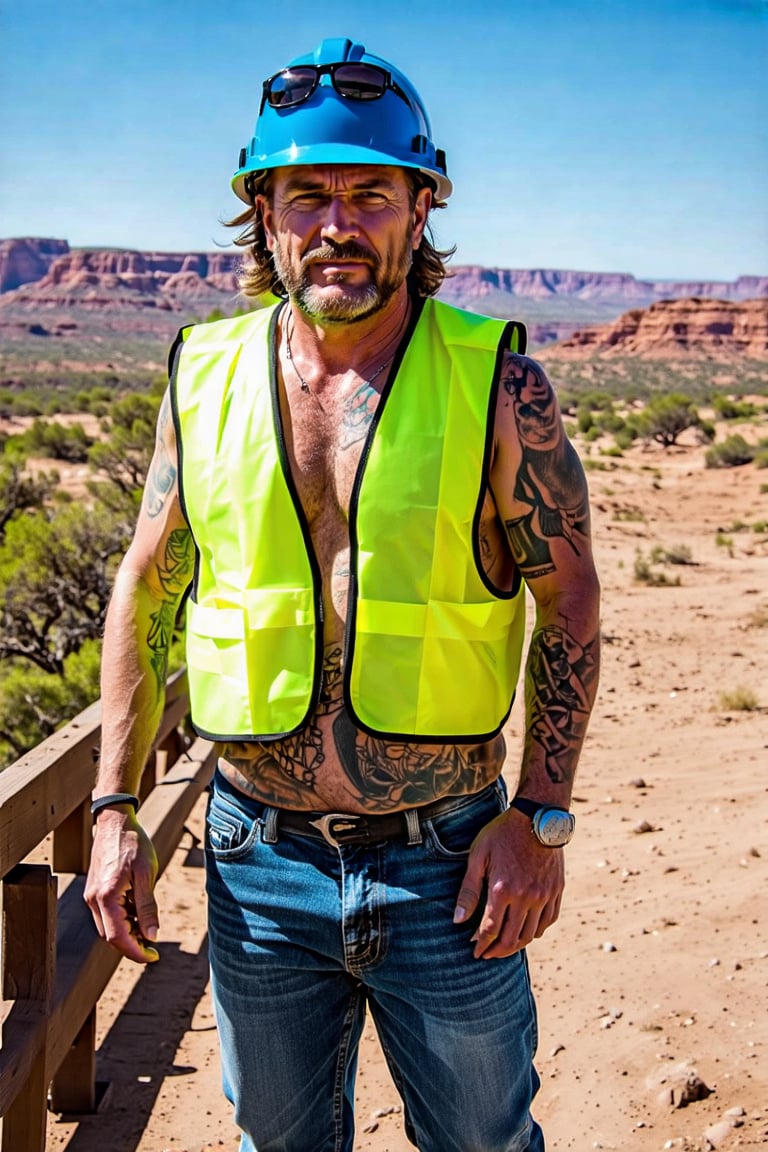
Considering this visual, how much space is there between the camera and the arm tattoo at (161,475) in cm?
237

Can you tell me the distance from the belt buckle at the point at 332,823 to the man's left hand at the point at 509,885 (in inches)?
8.1

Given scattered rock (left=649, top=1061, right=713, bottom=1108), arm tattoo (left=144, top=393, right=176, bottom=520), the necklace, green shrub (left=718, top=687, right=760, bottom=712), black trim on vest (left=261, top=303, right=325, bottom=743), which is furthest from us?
green shrub (left=718, top=687, right=760, bottom=712)

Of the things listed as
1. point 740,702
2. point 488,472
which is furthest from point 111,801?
point 740,702

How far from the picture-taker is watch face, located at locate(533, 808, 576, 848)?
79.8 inches

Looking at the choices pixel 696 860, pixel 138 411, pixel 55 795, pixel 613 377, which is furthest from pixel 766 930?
pixel 613 377

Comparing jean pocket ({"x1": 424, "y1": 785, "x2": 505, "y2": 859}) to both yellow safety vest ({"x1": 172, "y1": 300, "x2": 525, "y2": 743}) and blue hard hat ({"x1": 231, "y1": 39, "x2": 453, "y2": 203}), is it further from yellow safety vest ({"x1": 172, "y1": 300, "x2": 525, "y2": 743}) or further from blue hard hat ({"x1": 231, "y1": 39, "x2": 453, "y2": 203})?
blue hard hat ({"x1": 231, "y1": 39, "x2": 453, "y2": 203})

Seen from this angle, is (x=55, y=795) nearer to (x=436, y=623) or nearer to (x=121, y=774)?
(x=121, y=774)

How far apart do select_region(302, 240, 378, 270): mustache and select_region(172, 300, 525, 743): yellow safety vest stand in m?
0.16

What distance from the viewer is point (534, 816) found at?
6.72ft

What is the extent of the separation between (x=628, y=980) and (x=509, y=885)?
251cm

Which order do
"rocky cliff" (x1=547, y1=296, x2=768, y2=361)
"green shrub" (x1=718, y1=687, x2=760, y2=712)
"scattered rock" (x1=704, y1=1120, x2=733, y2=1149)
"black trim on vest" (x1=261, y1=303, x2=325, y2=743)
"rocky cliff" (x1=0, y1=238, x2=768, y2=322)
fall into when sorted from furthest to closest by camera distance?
"rocky cliff" (x1=0, y1=238, x2=768, y2=322), "rocky cliff" (x1=547, y1=296, x2=768, y2=361), "green shrub" (x1=718, y1=687, x2=760, y2=712), "scattered rock" (x1=704, y1=1120, x2=733, y2=1149), "black trim on vest" (x1=261, y1=303, x2=325, y2=743)

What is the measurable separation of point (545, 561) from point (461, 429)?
0.90ft

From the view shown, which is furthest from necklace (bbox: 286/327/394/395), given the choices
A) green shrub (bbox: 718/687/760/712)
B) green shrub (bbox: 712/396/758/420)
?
green shrub (bbox: 712/396/758/420)

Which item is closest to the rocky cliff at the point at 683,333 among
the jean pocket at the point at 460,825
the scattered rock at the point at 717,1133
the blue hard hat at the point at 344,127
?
the scattered rock at the point at 717,1133
